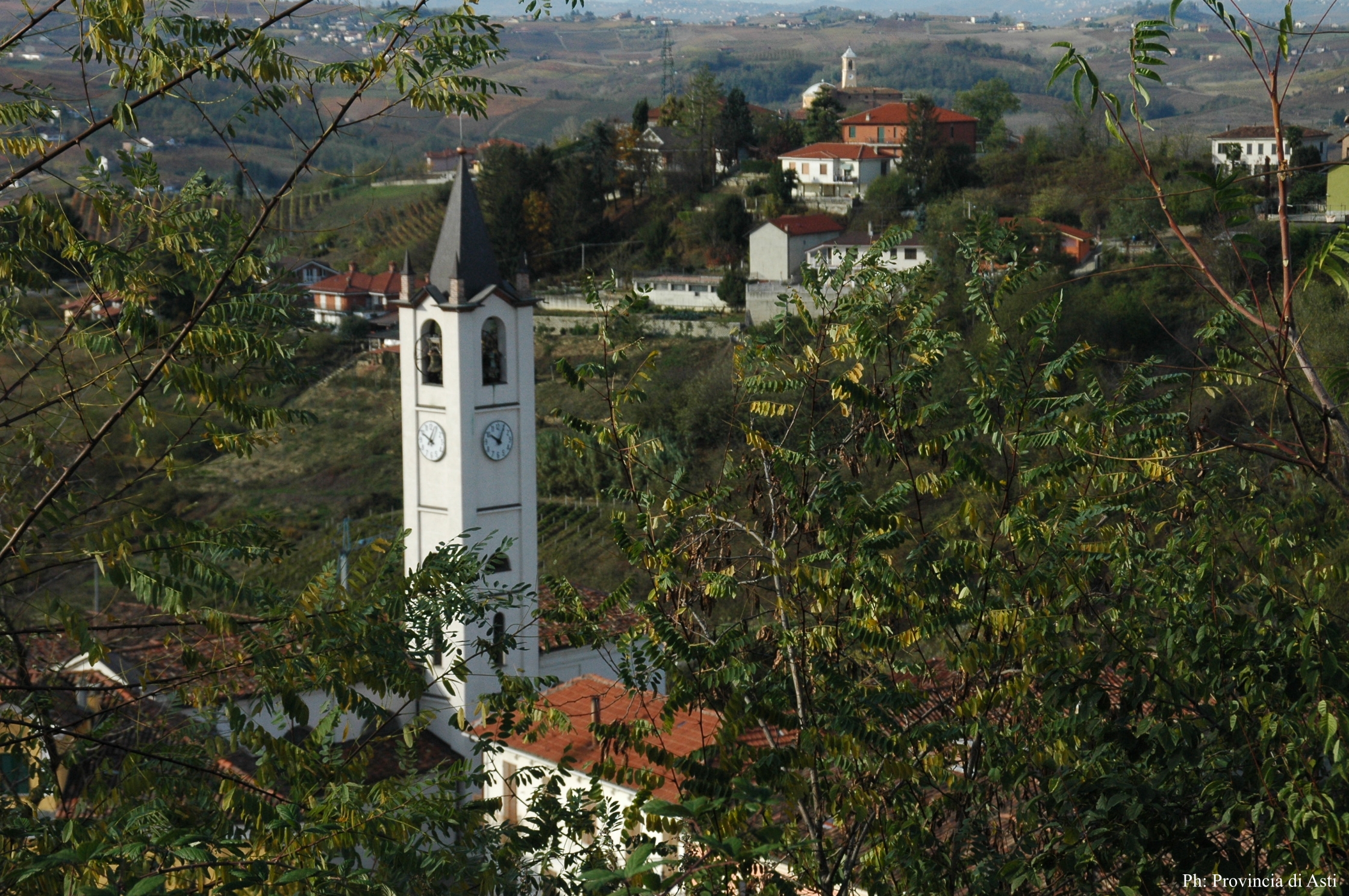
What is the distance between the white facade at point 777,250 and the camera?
44781mm

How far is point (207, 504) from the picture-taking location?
112 feet

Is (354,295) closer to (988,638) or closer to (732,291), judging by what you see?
(732,291)

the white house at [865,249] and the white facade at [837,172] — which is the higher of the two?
the white facade at [837,172]

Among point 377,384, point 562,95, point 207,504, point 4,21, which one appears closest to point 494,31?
point 4,21

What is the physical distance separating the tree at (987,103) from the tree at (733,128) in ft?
38.7

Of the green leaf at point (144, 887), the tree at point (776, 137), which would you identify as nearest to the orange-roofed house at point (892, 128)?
the tree at point (776, 137)

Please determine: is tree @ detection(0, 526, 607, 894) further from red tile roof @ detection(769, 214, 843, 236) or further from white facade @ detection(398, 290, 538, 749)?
A: red tile roof @ detection(769, 214, 843, 236)

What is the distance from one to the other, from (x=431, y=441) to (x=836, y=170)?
3751 cm

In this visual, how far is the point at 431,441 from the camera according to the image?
18.1 m

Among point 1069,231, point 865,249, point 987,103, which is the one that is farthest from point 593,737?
point 987,103

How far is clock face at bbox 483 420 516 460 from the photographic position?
59.2ft

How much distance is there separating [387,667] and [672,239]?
150ft

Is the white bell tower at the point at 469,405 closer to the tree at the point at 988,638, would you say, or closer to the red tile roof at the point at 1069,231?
the tree at the point at 988,638

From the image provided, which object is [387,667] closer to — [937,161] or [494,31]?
[494,31]
